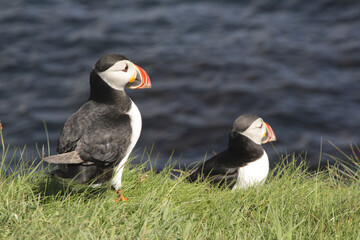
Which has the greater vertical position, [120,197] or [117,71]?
[117,71]

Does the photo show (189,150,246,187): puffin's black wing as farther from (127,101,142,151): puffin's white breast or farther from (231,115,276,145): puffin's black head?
(127,101,142,151): puffin's white breast

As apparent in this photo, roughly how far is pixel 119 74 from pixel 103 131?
18.4 inches

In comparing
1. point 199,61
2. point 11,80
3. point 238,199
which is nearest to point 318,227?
point 238,199

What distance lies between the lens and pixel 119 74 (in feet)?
14.3

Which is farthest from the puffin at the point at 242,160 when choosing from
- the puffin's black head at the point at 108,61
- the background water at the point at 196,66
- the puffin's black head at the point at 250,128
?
the background water at the point at 196,66

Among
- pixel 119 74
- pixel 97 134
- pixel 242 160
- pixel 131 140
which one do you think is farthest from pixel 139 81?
pixel 242 160

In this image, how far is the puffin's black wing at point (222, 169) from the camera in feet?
16.2

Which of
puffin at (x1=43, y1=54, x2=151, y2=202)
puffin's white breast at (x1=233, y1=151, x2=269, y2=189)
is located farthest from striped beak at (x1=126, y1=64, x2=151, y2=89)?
puffin's white breast at (x1=233, y1=151, x2=269, y2=189)

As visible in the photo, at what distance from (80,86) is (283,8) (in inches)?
169

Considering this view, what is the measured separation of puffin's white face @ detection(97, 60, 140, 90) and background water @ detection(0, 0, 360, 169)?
3634mm

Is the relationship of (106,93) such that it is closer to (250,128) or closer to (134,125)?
(134,125)

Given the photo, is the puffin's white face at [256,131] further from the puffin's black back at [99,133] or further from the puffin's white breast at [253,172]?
the puffin's black back at [99,133]

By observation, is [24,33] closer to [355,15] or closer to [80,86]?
[80,86]

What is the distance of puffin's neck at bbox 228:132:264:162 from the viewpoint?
16.9 ft
